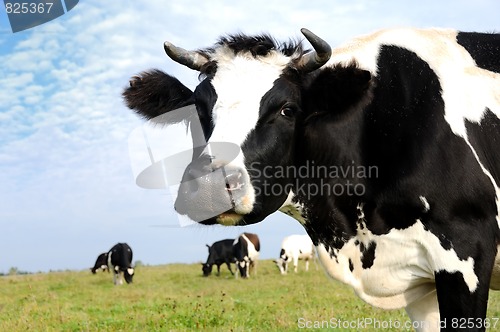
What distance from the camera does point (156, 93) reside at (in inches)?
217

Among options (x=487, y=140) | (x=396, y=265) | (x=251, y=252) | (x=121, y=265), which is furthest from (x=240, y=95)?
(x=251, y=252)

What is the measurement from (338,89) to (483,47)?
5.83ft

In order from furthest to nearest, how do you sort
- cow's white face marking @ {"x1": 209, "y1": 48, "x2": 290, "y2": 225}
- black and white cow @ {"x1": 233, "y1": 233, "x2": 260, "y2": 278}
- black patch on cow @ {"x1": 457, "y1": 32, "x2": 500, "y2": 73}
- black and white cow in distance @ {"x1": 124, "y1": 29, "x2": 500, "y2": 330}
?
1. black and white cow @ {"x1": 233, "y1": 233, "x2": 260, "y2": 278}
2. black patch on cow @ {"x1": 457, "y1": 32, "x2": 500, "y2": 73}
3. black and white cow in distance @ {"x1": 124, "y1": 29, "x2": 500, "y2": 330}
4. cow's white face marking @ {"x1": 209, "y1": 48, "x2": 290, "y2": 225}

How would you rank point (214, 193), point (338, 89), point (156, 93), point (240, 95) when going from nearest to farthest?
point (214, 193) → point (240, 95) → point (338, 89) → point (156, 93)

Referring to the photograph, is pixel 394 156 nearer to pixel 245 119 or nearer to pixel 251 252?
pixel 245 119

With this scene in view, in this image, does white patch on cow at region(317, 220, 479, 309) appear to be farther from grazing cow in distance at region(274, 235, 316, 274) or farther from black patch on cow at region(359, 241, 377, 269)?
grazing cow in distance at region(274, 235, 316, 274)

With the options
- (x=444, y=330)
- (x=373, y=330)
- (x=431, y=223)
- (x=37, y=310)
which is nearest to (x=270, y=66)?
(x=431, y=223)

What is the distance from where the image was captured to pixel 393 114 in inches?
184

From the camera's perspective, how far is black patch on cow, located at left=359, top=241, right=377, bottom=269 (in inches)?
187

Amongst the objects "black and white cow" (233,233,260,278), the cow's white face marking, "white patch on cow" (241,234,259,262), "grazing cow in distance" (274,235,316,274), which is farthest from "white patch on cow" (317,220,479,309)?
"grazing cow in distance" (274,235,316,274)

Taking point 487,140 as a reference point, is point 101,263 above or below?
below

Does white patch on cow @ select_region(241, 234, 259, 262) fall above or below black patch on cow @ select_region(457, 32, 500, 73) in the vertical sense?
below

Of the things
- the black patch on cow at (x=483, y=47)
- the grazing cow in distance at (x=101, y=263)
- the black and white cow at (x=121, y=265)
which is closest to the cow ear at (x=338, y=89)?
the black patch on cow at (x=483, y=47)

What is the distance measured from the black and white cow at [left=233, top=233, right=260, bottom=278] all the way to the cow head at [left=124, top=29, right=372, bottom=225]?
26.1 metres
